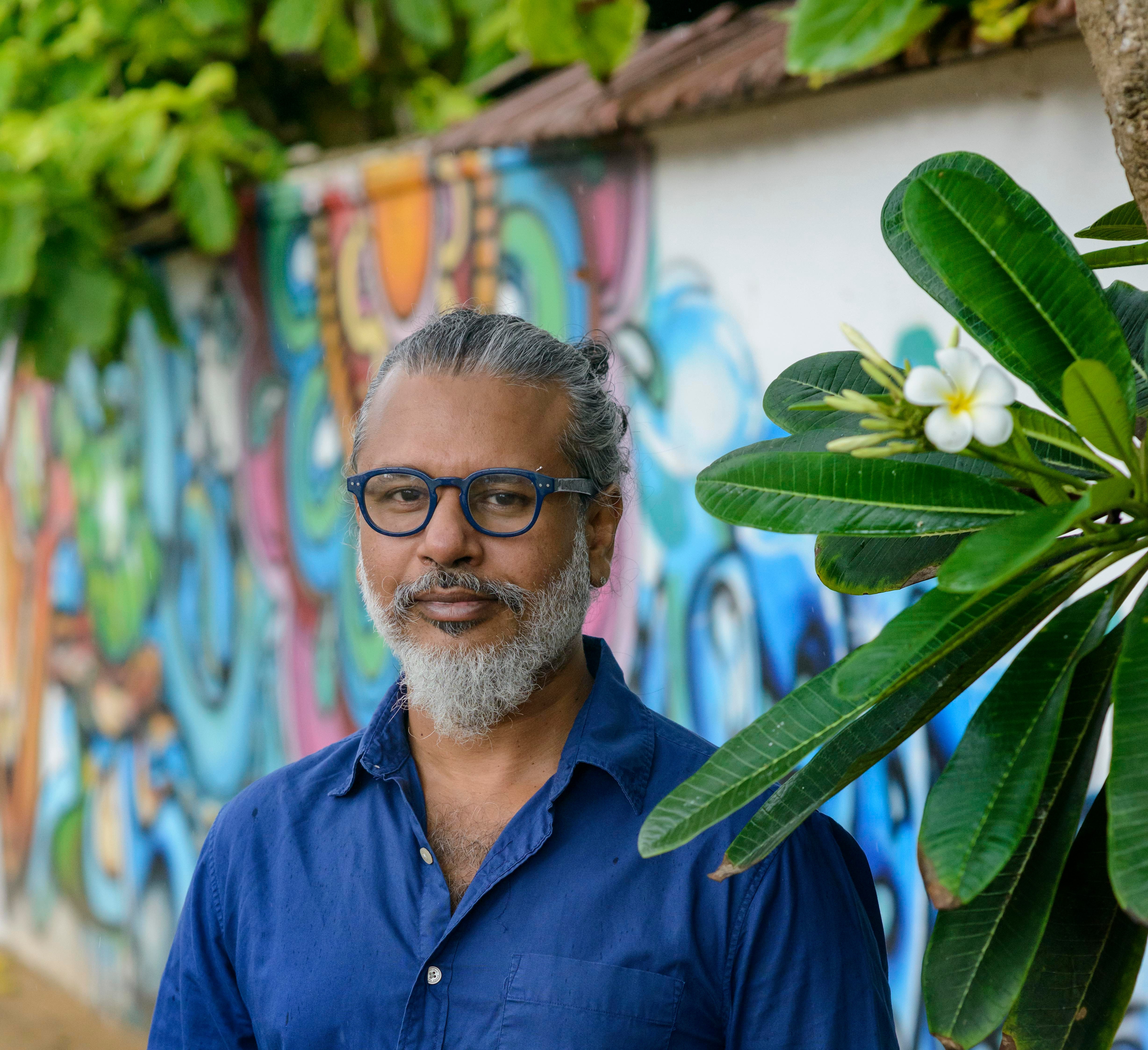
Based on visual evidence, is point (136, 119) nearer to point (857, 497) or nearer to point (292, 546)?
point (292, 546)

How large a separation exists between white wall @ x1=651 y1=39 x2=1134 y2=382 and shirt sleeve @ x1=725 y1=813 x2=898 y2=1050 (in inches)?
49.5

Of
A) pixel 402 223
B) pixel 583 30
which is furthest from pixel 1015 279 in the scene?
pixel 402 223

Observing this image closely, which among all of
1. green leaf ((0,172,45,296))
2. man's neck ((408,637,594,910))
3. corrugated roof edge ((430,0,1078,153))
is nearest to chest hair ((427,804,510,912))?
man's neck ((408,637,594,910))

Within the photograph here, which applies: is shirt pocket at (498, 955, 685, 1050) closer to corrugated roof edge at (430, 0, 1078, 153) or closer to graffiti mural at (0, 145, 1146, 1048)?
graffiti mural at (0, 145, 1146, 1048)

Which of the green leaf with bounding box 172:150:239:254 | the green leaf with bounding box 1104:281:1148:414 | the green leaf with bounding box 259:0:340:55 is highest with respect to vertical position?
the green leaf with bounding box 259:0:340:55

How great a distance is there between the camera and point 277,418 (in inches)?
171

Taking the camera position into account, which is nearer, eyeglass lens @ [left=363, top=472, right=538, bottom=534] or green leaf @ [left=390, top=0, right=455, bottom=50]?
eyeglass lens @ [left=363, top=472, right=538, bottom=534]

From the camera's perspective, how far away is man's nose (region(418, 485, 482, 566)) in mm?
1656

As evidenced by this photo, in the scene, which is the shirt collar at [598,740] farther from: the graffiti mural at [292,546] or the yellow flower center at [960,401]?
the yellow flower center at [960,401]

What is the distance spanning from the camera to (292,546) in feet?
14.2

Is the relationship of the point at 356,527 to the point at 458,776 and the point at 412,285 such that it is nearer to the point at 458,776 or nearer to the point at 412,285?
the point at 458,776

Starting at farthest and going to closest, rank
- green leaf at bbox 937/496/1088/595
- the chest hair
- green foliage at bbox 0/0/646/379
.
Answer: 1. green foliage at bbox 0/0/646/379
2. the chest hair
3. green leaf at bbox 937/496/1088/595

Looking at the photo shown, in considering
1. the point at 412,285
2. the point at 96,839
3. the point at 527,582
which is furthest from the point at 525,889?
the point at 96,839

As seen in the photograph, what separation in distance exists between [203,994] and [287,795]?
0.29 metres
